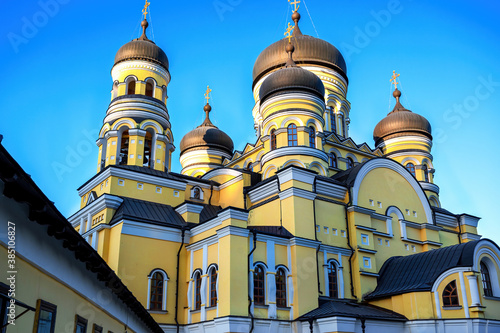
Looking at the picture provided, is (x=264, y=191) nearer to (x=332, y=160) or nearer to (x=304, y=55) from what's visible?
(x=332, y=160)

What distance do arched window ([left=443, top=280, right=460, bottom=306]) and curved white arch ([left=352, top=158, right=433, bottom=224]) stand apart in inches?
165

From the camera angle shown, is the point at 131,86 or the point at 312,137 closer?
the point at 312,137

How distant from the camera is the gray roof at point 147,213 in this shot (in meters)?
16.2

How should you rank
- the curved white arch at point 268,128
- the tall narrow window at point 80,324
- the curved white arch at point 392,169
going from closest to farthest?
the tall narrow window at point 80,324 < the curved white arch at point 392,169 < the curved white arch at point 268,128

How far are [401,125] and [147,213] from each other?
14455mm

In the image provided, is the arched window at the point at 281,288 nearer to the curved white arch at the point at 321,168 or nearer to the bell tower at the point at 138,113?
the curved white arch at the point at 321,168

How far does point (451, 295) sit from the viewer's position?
50.3ft

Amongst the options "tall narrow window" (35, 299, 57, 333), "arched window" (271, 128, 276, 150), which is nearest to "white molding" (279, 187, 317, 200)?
"arched window" (271, 128, 276, 150)

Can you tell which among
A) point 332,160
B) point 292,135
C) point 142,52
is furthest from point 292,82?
point 142,52

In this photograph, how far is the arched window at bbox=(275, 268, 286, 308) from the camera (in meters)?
15.0

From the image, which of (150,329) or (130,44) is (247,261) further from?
(130,44)

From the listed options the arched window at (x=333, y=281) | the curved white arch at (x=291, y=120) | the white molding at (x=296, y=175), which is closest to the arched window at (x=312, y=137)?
the curved white arch at (x=291, y=120)

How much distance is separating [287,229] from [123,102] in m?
8.24

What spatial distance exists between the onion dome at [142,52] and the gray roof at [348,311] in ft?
37.7
